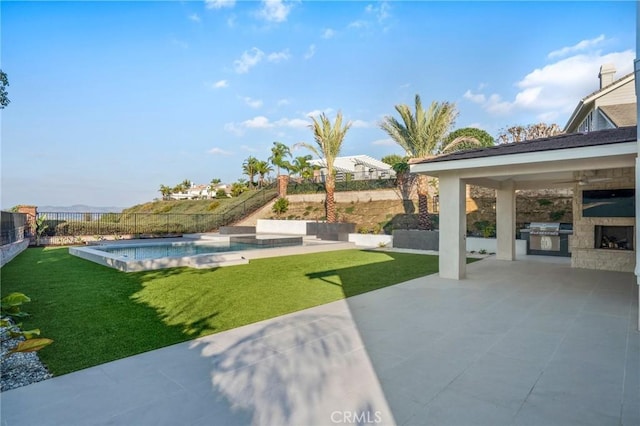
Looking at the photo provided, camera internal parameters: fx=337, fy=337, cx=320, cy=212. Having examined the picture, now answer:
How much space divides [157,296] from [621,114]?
826 inches

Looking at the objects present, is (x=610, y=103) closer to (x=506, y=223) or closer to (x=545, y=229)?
(x=545, y=229)

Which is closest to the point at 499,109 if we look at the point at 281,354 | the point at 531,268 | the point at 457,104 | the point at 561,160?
the point at 457,104

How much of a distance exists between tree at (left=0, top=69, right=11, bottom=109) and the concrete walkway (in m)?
4.40

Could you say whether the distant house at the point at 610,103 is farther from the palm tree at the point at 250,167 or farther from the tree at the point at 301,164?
the palm tree at the point at 250,167

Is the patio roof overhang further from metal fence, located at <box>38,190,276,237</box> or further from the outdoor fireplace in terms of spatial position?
metal fence, located at <box>38,190,276,237</box>

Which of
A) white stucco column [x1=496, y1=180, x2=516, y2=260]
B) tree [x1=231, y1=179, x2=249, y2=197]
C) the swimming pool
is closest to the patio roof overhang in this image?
white stucco column [x1=496, y1=180, x2=516, y2=260]

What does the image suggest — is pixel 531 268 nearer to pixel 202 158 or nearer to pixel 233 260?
pixel 233 260

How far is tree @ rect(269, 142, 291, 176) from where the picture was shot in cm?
4516

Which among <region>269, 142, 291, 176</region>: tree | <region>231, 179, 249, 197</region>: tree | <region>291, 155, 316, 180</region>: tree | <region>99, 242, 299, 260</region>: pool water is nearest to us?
<region>99, 242, 299, 260</region>: pool water

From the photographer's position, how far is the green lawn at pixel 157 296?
15.0ft

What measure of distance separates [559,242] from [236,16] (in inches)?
667

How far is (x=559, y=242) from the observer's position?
557 inches

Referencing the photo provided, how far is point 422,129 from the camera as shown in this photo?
16.5 m

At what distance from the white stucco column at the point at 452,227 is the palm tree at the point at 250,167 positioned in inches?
1573
